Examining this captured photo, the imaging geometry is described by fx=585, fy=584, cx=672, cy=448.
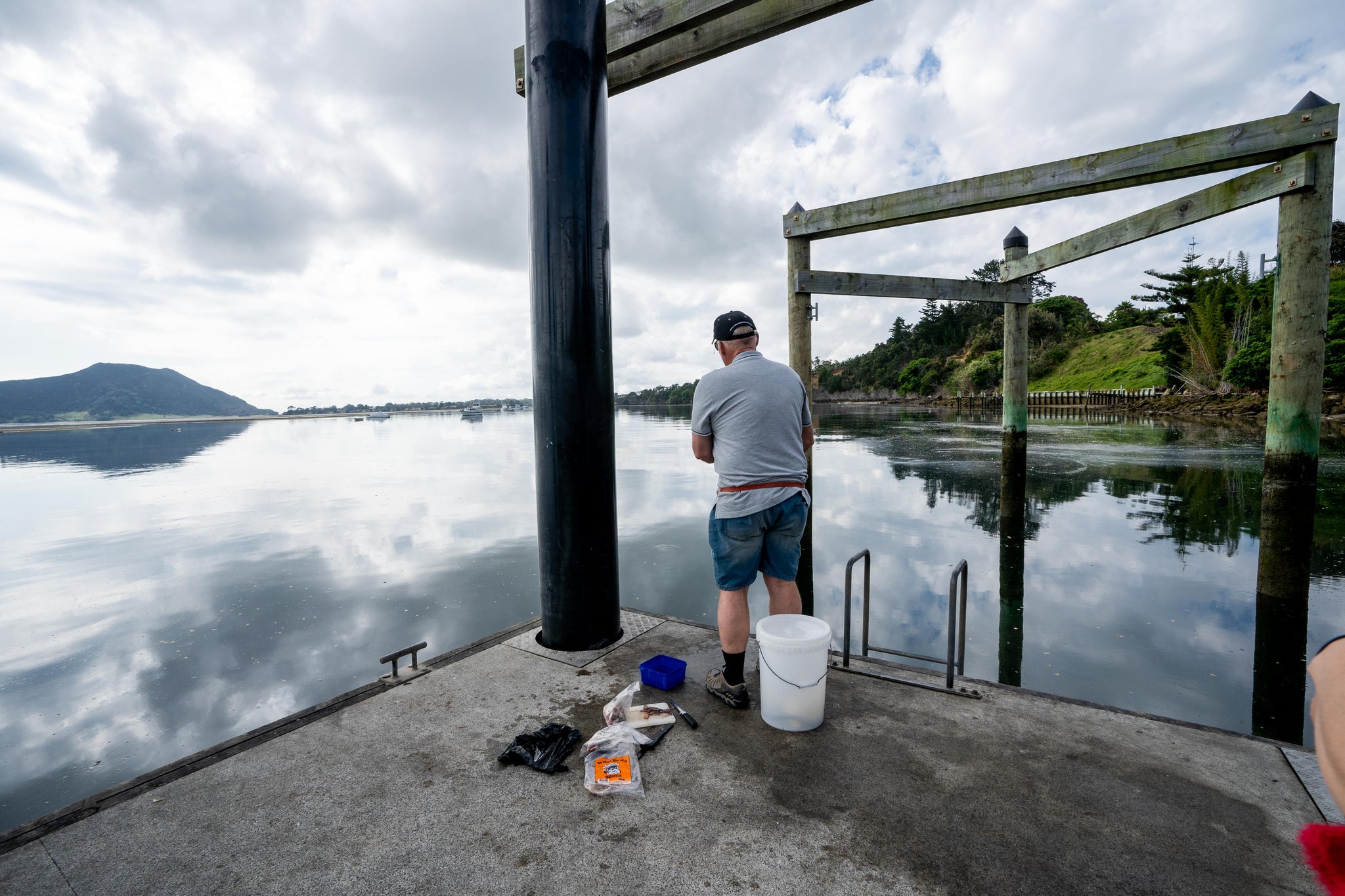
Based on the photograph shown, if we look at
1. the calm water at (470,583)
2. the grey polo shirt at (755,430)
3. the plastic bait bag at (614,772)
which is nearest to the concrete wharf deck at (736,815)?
the plastic bait bag at (614,772)

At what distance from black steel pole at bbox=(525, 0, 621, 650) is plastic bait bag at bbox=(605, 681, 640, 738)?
83 cm

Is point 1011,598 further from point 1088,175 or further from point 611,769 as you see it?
point 611,769

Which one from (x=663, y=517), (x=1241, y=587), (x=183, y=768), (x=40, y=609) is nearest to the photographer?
(x=183, y=768)

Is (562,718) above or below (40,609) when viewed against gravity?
above

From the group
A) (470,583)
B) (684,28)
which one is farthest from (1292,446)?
(470,583)

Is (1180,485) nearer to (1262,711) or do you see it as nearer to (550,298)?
(1262,711)

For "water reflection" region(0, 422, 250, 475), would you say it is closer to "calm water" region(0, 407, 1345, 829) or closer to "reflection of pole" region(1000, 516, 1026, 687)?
"calm water" region(0, 407, 1345, 829)

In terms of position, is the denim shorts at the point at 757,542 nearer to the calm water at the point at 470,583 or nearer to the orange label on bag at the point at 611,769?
the orange label on bag at the point at 611,769

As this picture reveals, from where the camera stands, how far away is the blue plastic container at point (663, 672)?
303 centimetres

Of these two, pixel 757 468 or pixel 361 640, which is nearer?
pixel 757 468

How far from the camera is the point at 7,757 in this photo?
15.3 feet

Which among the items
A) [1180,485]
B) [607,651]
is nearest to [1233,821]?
[607,651]

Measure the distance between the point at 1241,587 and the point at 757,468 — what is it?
27.9ft

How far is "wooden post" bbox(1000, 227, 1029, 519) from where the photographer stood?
29.5 ft
